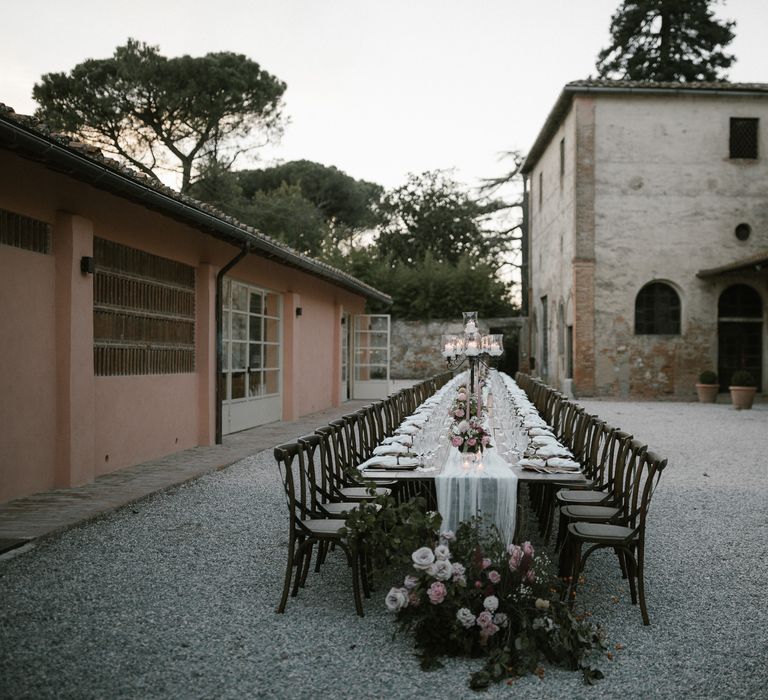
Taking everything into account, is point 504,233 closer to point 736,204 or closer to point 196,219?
point 736,204

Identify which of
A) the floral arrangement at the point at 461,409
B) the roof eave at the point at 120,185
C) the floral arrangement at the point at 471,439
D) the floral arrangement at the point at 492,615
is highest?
the roof eave at the point at 120,185

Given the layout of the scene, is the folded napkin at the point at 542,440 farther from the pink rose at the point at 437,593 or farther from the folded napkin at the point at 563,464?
the pink rose at the point at 437,593

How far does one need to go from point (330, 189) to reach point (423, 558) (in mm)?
32454

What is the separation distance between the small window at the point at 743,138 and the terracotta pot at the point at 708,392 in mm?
5893

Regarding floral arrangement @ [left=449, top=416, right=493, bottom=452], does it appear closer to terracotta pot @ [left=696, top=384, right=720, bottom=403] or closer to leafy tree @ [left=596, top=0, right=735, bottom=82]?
terracotta pot @ [left=696, top=384, right=720, bottom=403]

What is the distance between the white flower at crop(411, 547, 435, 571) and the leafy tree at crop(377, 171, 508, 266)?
3055 cm

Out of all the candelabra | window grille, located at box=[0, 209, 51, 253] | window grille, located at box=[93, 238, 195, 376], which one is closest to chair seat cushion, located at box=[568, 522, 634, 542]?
the candelabra

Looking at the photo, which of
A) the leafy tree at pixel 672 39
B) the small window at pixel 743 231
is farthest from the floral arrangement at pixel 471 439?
the leafy tree at pixel 672 39

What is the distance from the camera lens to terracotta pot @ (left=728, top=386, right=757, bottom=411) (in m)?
15.7

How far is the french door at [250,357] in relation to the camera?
10.3 metres

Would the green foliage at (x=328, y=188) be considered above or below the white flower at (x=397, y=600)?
above

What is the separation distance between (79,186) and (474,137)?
2891 centimetres

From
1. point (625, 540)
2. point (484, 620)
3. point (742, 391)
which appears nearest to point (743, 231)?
point (742, 391)

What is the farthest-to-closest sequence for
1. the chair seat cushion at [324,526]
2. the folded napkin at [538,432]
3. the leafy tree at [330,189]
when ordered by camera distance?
the leafy tree at [330,189]
the folded napkin at [538,432]
the chair seat cushion at [324,526]
